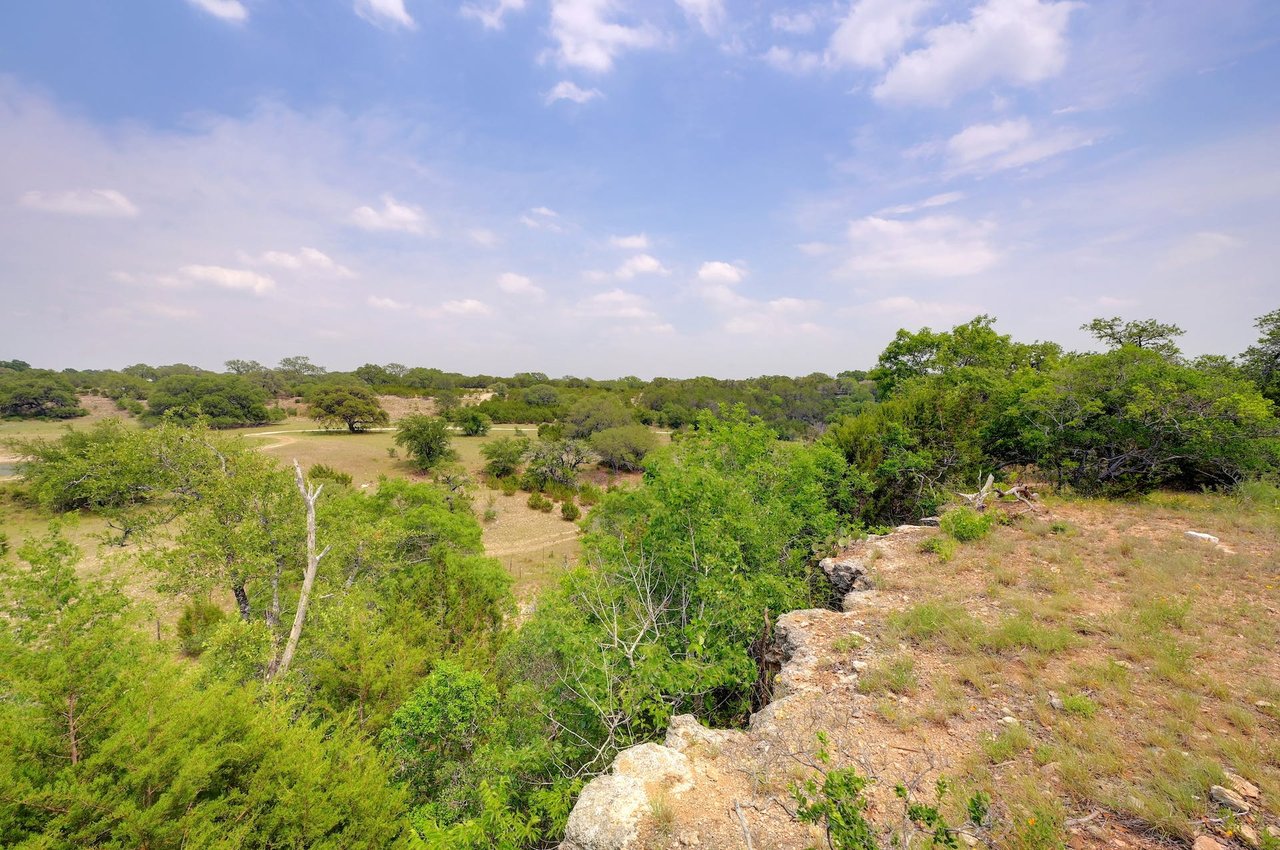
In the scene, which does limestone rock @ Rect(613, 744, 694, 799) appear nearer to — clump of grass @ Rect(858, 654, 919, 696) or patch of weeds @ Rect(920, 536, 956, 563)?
clump of grass @ Rect(858, 654, 919, 696)

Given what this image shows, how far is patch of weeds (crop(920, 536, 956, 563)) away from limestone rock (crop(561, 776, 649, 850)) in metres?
6.99

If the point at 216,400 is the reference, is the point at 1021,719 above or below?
below

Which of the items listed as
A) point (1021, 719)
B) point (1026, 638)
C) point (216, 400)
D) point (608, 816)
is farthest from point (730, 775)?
point (216, 400)

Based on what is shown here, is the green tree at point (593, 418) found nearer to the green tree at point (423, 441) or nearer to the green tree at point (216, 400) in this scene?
the green tree at point (423, 441)

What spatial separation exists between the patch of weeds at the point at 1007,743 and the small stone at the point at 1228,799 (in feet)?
3.39

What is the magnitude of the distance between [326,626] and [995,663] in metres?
13.0

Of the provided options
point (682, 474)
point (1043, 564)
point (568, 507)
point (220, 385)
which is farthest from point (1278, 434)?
point (220, 385)

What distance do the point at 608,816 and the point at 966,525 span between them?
28.7ft

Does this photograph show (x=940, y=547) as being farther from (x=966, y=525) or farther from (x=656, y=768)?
(x=656, y=768)

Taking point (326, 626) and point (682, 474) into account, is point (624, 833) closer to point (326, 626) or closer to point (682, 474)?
point (682, 474)

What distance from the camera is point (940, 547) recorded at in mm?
8281

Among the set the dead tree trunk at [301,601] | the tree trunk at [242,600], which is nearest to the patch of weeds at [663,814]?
the dead tree trunk at [301,601]

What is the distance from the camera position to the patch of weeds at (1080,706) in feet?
13.7

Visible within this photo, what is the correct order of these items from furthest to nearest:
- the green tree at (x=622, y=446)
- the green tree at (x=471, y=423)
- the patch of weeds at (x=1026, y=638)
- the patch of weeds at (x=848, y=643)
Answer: the green tree at (x=471, y=423) → the green tree at (x=622, y=446) → the patch of weeds at (x=848, y=643) → the patch of weeds at (x=1026, y=638)
